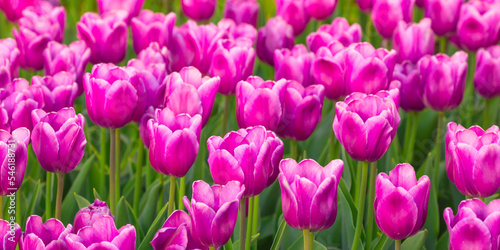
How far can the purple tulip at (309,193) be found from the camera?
1.47 m

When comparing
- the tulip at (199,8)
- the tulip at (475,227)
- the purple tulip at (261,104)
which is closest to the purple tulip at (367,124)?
the purple tulip at (261,104)

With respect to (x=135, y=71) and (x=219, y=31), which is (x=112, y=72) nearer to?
(x=135, y=71)

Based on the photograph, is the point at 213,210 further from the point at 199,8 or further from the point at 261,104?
the point at 199,8

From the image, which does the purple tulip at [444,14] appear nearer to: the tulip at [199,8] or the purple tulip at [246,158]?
the tulip at [199,8]

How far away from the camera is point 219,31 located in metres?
2.40

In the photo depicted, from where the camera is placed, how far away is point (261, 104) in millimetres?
1822

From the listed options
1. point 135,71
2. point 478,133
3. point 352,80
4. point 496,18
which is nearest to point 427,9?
point 496,18

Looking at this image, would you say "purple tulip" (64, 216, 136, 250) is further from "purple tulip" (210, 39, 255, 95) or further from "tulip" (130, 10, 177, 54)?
"tulip" (130, 10, 177, 54)

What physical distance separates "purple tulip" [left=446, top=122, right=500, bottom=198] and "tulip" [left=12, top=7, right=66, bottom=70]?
1.46m

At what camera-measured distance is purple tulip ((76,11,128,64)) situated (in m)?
2.40

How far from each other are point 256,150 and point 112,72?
542 mm

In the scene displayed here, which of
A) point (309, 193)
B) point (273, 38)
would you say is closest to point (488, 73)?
point (273, 38)

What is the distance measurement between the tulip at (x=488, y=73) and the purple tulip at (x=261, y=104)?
831 millimetres

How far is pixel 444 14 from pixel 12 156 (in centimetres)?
179
